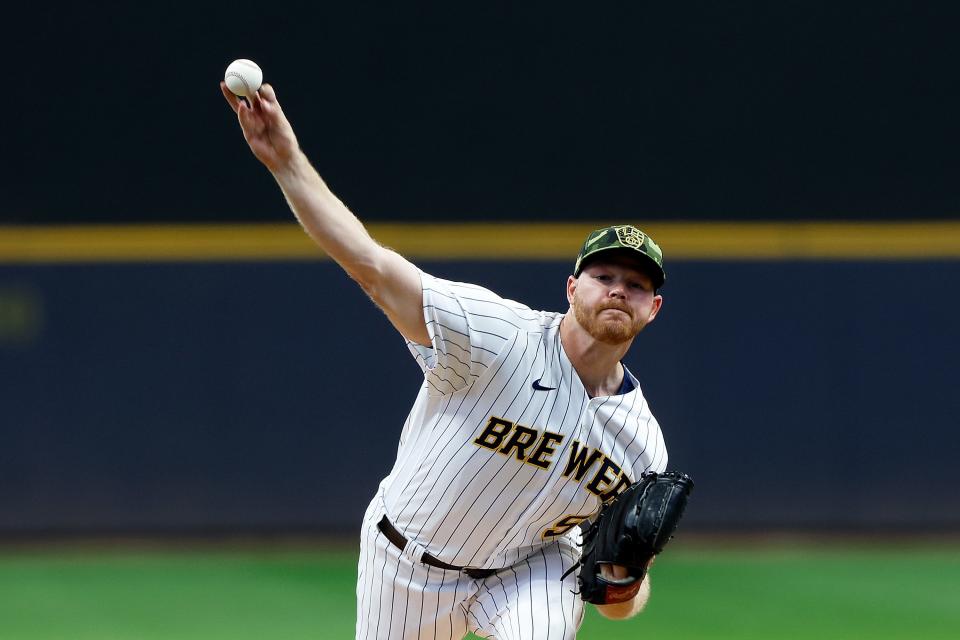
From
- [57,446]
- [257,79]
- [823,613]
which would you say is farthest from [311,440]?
[257,79]

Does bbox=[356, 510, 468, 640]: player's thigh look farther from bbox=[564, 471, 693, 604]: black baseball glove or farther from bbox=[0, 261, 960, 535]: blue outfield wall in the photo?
bbox=[0, 261, 960, 535]: blue outfield wall

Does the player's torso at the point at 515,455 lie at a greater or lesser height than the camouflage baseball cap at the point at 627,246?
lesser

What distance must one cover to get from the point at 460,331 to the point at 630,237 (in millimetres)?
666

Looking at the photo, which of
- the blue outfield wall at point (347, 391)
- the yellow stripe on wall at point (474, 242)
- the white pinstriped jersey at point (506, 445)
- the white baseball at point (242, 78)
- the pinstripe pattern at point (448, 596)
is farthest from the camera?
the yellow stripe on wall at point (474, 242)

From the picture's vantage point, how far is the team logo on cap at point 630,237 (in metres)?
3.90

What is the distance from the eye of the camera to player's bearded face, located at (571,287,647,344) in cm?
384

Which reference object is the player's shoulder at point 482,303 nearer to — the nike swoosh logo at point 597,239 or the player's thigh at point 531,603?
the nike swoosh logo at point 597,239

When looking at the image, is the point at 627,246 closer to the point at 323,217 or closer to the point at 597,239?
the point at 597,239

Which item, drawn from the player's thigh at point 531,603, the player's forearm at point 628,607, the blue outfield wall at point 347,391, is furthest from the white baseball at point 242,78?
the blue outfield wall at point 347,391

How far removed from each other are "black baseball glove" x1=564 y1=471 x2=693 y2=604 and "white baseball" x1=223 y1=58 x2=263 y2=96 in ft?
5.45

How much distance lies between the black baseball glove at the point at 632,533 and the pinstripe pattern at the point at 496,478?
0.39ft

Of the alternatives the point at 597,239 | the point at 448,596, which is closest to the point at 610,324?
the point at 597,239

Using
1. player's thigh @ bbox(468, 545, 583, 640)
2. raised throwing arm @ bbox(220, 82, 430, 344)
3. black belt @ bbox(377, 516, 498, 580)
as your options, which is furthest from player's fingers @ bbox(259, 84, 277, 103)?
player's thigh @ bbox(468, 545, 583, 640)

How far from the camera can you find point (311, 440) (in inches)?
378
